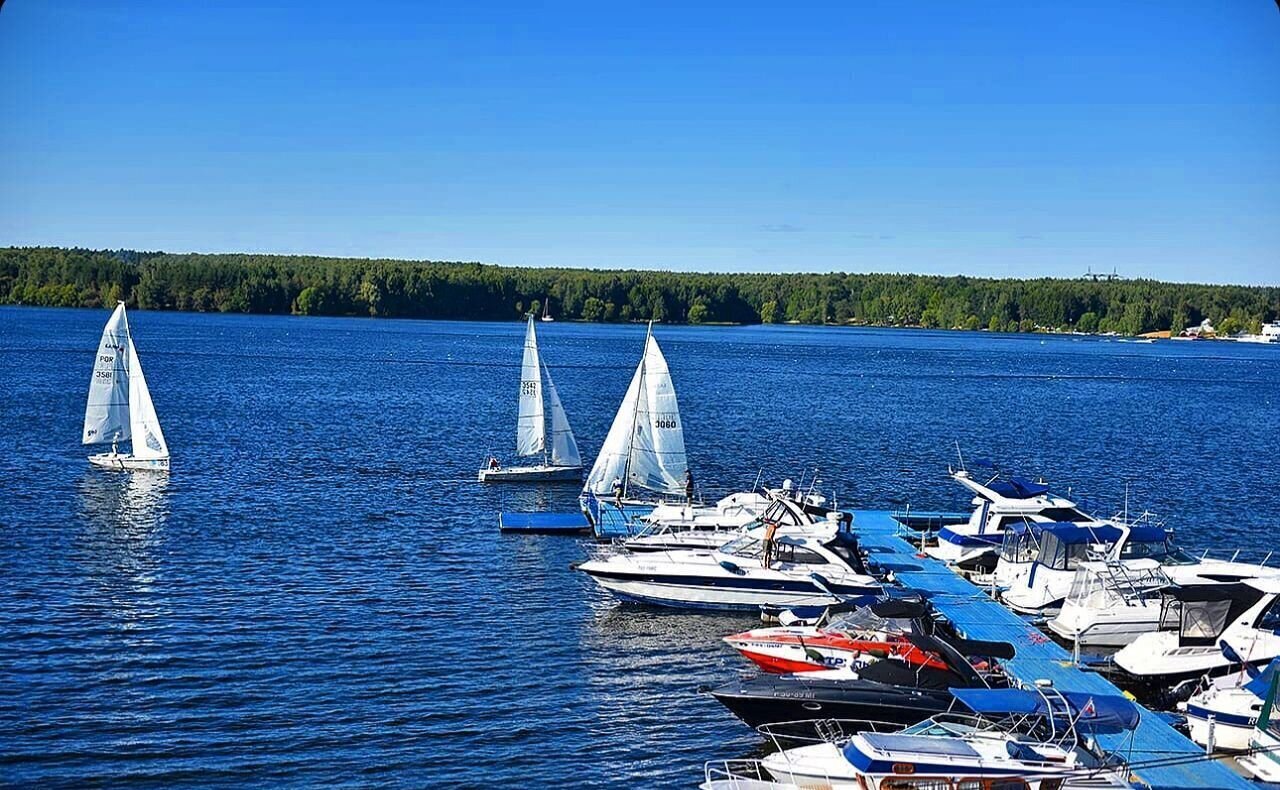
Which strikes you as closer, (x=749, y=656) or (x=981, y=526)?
(x=749, y=656)

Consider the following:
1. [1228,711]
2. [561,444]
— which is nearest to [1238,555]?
[1228,711]

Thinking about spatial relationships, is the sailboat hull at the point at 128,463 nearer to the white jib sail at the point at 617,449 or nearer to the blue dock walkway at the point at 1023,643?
the white jib sail at the point at 617,449

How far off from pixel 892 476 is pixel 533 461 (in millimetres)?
18205

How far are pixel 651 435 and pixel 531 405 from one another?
42.7 ft

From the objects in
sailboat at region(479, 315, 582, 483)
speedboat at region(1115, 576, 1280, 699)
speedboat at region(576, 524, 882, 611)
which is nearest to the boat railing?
speedboat at region(1115, 576, 1280, 699)

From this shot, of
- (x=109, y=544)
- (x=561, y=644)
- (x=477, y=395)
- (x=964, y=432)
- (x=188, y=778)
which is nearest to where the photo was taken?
(x=188, y=778)

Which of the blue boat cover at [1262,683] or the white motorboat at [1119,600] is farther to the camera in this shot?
the white motorboat at [1119,600]

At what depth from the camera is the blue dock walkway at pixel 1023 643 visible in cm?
2414

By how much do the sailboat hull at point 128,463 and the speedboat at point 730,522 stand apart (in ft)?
83.1

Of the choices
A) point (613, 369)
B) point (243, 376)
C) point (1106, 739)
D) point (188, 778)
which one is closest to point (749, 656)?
point (1106, 739)

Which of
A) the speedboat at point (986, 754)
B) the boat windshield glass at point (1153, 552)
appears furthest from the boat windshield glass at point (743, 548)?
the speedboat at point (986, 754)

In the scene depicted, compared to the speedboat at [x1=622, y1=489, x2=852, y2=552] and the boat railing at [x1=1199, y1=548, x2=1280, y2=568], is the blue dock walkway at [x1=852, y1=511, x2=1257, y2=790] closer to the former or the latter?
the speedboat at [x1=622, y1=489, x2=852, y2=552]

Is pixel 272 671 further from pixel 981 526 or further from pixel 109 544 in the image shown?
pixel 981 526

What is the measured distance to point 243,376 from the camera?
116 metres
